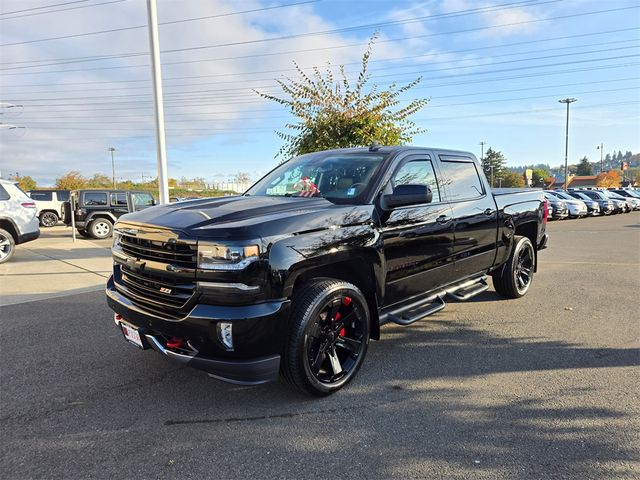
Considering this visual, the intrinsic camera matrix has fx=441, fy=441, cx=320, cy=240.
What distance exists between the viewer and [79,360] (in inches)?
162

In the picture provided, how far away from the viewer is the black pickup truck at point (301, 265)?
285 centimetres

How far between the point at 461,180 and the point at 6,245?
9.65 meters

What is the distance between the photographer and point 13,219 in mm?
9617

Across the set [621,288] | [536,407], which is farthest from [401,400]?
[621,288]

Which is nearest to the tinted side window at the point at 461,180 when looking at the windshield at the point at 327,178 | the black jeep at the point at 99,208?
the windshield at the point at 327,178

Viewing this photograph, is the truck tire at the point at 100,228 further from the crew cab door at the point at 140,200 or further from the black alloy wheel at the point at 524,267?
the black alloy wheel at the point at 524,267

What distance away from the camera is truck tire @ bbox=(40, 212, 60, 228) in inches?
861

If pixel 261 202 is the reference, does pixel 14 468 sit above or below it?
below

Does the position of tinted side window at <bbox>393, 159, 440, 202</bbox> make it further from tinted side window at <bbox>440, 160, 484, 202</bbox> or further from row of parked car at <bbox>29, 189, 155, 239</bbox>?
row of parked car at <bbox>29, 189, 155, 239</bbox>

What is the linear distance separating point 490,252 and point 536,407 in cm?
249

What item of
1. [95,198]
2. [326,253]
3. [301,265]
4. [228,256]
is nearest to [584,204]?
[95,198]

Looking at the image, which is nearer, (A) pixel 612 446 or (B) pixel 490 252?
(A) pixel 612 446

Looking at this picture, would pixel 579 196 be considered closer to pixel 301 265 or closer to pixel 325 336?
pixel 325 336

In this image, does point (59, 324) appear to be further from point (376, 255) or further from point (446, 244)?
point (446, 244)
